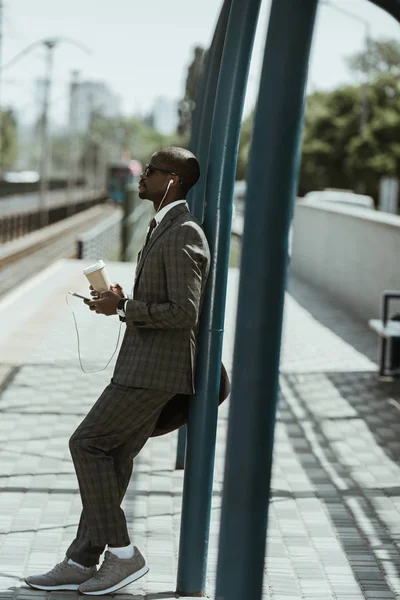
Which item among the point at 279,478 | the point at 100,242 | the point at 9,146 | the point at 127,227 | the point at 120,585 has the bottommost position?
the point at 9,146

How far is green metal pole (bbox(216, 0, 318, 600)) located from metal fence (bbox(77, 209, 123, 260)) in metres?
20.6

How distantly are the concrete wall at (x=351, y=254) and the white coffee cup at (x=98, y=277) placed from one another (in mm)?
9705

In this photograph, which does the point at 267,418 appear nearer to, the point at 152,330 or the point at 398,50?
the point at 152,330

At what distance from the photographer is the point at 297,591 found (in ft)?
16.9

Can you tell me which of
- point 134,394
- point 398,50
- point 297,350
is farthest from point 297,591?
point 398,50

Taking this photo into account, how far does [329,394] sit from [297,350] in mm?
2748

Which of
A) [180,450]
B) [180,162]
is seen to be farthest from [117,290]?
[180,450]

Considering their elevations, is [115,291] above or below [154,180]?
below

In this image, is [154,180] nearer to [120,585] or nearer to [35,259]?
[120,585]

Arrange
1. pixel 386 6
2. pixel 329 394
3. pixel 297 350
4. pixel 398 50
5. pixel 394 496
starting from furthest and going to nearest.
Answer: pixel 398 50 < pixel 297 350 < pixel 329 394 < pixel 394 496 < pixel 386 6

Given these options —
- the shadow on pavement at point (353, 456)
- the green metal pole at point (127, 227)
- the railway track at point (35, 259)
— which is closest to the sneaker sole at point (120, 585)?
the shadow on pavement at point (353, 456)

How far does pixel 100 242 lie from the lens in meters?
28.8

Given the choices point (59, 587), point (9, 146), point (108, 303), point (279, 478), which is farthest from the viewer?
→ point (9, 146)

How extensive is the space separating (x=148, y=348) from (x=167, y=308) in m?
0.21
